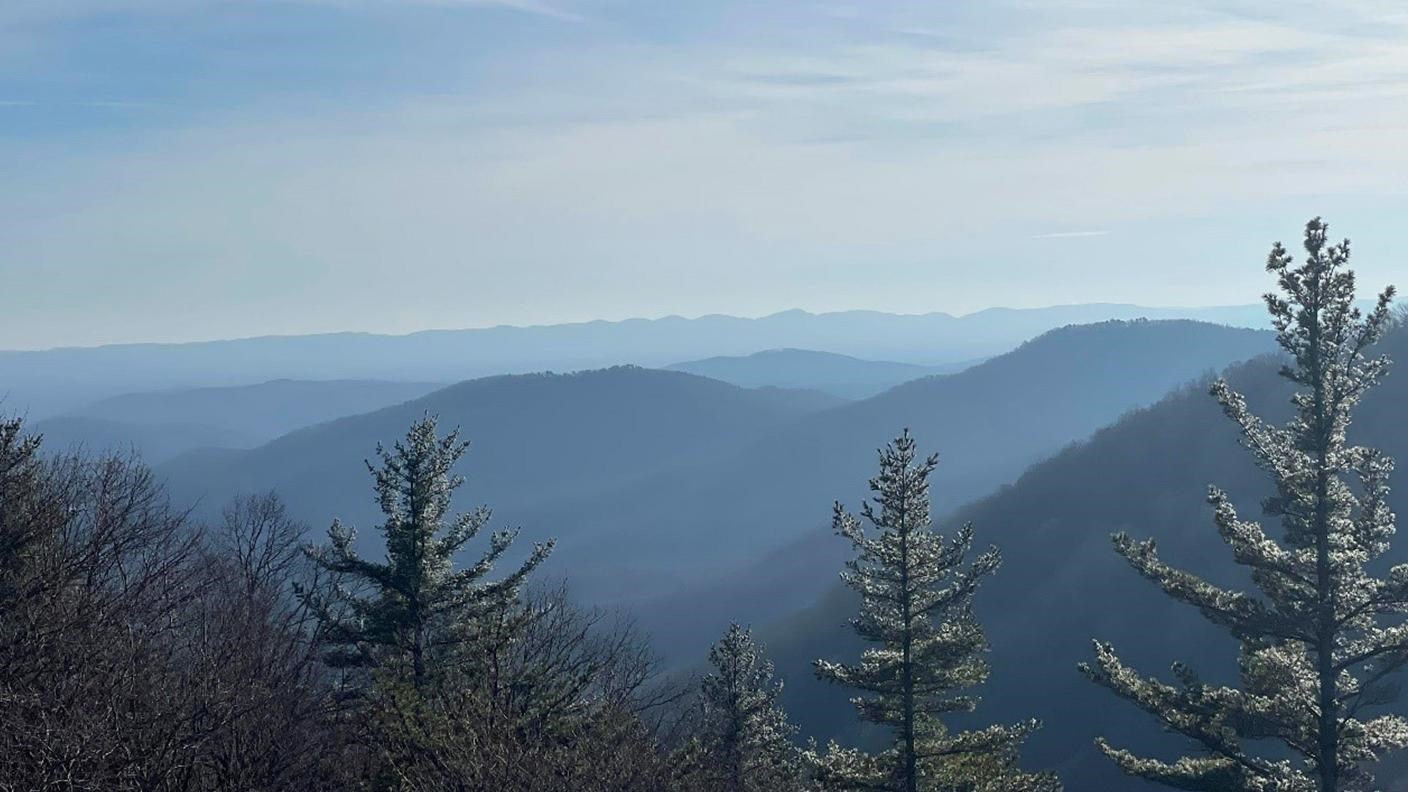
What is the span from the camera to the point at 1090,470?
146000 millimetres

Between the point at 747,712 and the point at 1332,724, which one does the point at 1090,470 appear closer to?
the point at 747,712

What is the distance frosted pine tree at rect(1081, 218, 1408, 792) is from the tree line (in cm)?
4

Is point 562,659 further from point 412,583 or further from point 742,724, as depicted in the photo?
point 742,724

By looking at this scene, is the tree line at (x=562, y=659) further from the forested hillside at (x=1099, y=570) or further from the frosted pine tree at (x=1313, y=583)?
the forested hillside at (x=1099, y=570)

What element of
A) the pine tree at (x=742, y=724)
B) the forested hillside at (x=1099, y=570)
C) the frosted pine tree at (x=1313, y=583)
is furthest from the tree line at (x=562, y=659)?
the forested hillside at (x=1099, y=570)

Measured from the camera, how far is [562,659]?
2106 cm

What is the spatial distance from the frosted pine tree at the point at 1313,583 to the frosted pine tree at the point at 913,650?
405 centimetres

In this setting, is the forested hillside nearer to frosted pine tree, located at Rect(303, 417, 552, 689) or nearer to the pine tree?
the pine tree

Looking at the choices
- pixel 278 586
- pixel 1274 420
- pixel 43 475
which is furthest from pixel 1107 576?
pixel 43 475

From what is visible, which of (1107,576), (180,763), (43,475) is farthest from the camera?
(1107,576)

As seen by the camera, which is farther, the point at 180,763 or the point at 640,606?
the point at 640,606

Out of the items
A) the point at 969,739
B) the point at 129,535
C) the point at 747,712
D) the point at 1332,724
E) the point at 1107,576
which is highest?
the point at 129,535

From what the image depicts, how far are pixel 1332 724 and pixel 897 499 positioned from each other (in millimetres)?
7043

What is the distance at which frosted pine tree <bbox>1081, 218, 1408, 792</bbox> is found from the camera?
49.3ft
